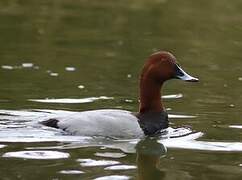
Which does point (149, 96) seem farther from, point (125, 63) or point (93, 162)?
point (125, 63)

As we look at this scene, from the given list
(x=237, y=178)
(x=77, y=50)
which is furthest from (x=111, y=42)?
(x=237, y=178)

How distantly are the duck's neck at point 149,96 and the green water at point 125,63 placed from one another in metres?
0.48

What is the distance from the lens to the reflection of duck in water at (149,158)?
8.83 meters

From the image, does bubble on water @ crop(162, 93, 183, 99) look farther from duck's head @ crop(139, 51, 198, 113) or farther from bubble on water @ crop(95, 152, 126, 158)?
bubble on water @ crop(95, 152, 126, 158)

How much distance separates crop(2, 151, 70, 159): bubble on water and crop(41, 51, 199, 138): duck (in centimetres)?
92

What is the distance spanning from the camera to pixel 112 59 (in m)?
16.4

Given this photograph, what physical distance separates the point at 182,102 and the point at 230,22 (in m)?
9.99

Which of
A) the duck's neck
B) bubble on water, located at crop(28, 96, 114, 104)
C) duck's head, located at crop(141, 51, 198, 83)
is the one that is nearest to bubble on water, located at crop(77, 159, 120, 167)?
the duck's neck

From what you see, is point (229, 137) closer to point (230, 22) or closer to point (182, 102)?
point (182, 102)

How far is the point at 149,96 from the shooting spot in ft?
36.2

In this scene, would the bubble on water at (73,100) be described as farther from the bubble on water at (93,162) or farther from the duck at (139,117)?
the bubble on water at (93,162)

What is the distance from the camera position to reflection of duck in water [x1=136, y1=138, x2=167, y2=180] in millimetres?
8828

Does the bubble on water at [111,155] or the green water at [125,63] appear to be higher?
the green water at [125,63]

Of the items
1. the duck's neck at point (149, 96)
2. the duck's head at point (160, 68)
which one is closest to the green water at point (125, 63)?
the duck's neck at point (149, 96)
